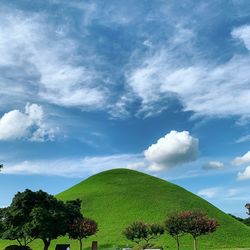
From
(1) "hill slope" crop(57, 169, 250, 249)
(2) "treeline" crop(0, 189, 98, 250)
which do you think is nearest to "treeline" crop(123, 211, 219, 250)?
(2) "treeline" crop(0, 189, 98, 250)

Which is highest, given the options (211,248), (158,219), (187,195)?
(187,195)

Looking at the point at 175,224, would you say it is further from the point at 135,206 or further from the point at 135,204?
the point at 135,204

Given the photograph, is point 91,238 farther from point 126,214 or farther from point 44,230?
point 44,230

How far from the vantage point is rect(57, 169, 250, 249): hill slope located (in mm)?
113806

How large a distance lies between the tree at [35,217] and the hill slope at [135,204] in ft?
121

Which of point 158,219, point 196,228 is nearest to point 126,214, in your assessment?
point 158,219

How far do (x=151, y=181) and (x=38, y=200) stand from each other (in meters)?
90.6

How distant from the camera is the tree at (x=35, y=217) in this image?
6888 centimetres

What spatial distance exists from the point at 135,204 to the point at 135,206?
1652 millimetres

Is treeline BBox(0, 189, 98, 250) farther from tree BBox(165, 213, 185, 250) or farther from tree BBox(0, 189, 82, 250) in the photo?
tree BBox(165, 213, 185, 250)

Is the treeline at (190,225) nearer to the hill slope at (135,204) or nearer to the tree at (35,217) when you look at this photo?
the hill slope at (135,204)

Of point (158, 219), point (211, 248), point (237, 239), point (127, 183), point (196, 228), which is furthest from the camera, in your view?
point (127, 183)

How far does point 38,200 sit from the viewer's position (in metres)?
73.7

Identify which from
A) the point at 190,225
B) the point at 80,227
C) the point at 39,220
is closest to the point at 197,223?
the point at 190,225
